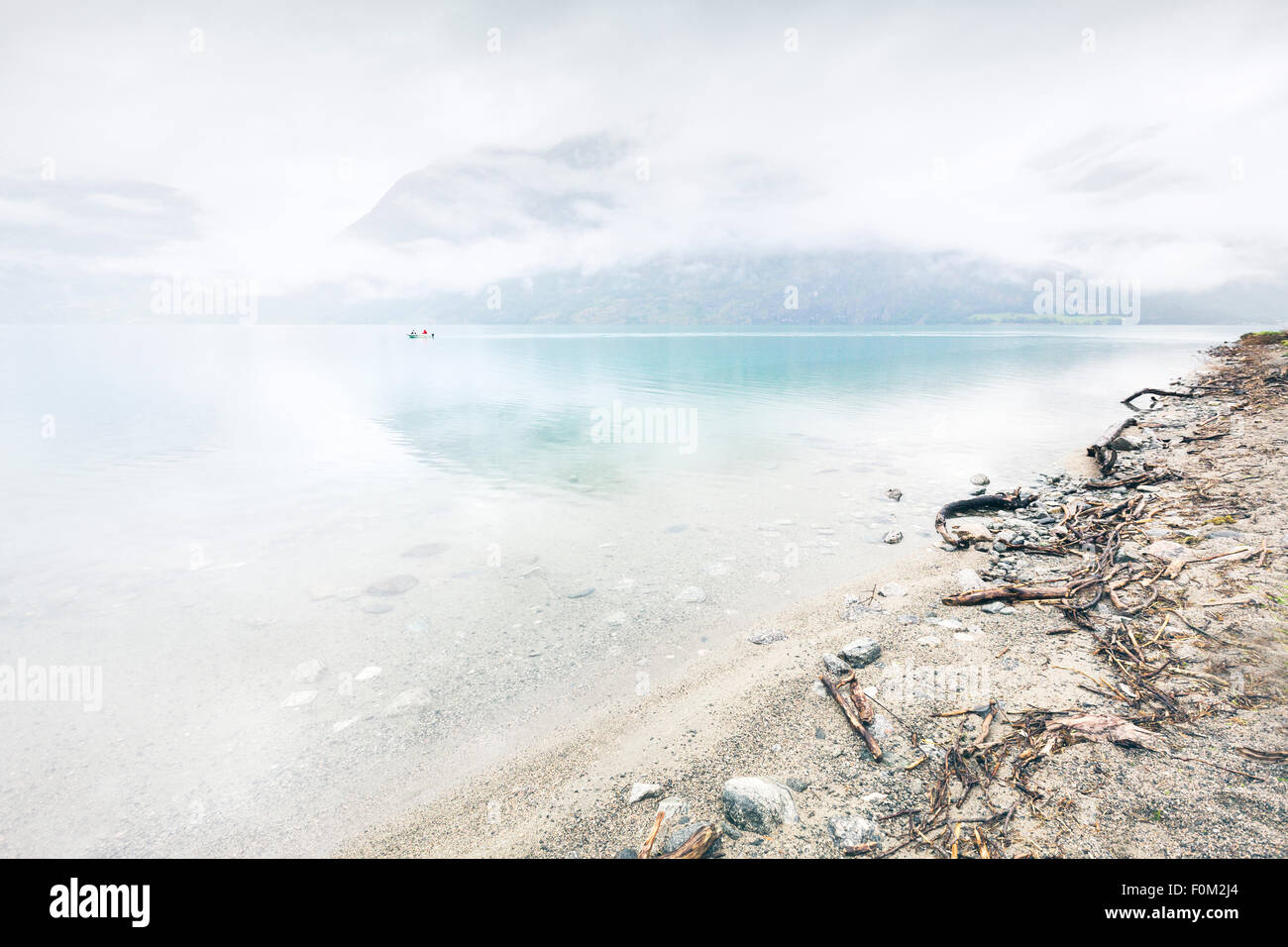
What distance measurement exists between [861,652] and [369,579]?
12.6 metres

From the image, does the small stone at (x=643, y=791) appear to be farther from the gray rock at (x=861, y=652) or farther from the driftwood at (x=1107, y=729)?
the driftwood at (x=1107, y=729)

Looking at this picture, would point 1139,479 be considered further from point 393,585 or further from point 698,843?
point 393,585

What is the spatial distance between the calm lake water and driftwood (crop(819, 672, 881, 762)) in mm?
3110

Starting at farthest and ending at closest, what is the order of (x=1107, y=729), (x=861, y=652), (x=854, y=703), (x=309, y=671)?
(x=309, y=671)
(x=861, y=652)
(x=854, y=703)
(x=1107, y=729)

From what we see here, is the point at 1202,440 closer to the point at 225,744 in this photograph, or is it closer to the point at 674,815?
the point at 674,815

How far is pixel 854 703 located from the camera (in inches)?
295

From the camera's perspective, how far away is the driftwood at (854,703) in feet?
21.7

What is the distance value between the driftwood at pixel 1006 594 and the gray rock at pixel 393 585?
13063 millimetres

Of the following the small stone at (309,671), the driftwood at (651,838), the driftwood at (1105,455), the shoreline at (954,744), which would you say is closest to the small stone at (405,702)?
the small stone at (309,671)

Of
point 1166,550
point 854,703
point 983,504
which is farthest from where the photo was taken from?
point 983,504

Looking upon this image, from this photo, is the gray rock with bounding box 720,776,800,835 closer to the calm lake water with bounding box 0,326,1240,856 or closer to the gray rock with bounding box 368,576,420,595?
the calm lake water with bounding box 0,326,1240,856

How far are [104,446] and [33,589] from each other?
24.8 metres

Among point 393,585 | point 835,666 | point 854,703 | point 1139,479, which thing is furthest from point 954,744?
point 1139,479
